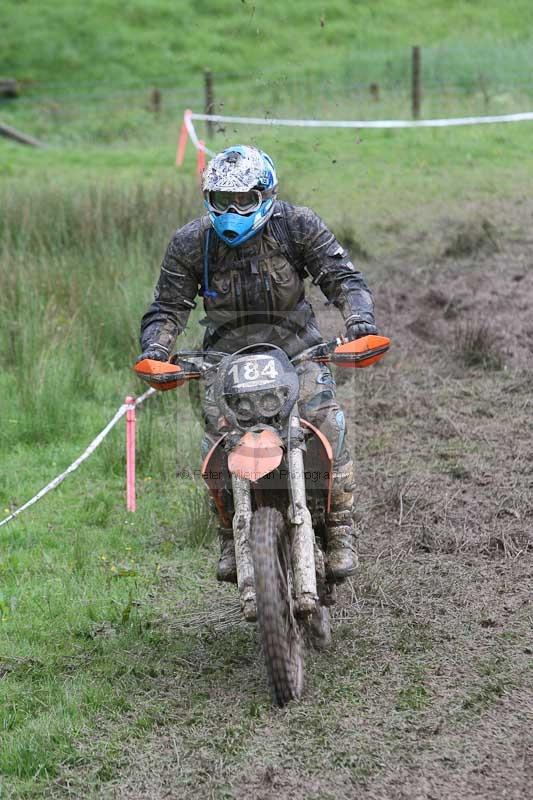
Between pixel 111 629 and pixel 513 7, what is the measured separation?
113ft

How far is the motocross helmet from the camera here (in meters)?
4.69

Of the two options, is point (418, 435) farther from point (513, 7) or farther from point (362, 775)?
point (513, 7)

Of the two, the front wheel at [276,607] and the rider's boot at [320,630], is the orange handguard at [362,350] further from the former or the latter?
the rider's boot at [320,630]

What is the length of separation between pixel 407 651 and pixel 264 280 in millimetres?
1632

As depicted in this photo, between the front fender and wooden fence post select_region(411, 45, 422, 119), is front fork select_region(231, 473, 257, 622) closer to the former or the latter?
the front fender

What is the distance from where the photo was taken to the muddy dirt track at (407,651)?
13.1ft

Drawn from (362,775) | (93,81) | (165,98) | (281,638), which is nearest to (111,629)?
(281,638)

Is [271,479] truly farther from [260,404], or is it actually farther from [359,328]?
[359,328]

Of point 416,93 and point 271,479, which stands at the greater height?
point 416,93

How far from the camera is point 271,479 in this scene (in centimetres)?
464

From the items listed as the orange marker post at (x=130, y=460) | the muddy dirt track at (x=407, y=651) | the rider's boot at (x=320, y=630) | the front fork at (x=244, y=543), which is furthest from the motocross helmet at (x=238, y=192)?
the orange marker post at (x=130, y=460)

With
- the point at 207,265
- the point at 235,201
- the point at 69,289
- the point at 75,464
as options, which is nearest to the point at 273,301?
the point at 207,265

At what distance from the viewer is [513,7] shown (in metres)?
36.4

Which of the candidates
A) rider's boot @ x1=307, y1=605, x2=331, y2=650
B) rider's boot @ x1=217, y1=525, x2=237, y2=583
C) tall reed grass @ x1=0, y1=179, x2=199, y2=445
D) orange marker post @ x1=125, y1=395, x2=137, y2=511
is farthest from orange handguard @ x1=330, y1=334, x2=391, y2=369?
tall reed grass @ x1=0, y1=179, x2=199, y2=445
